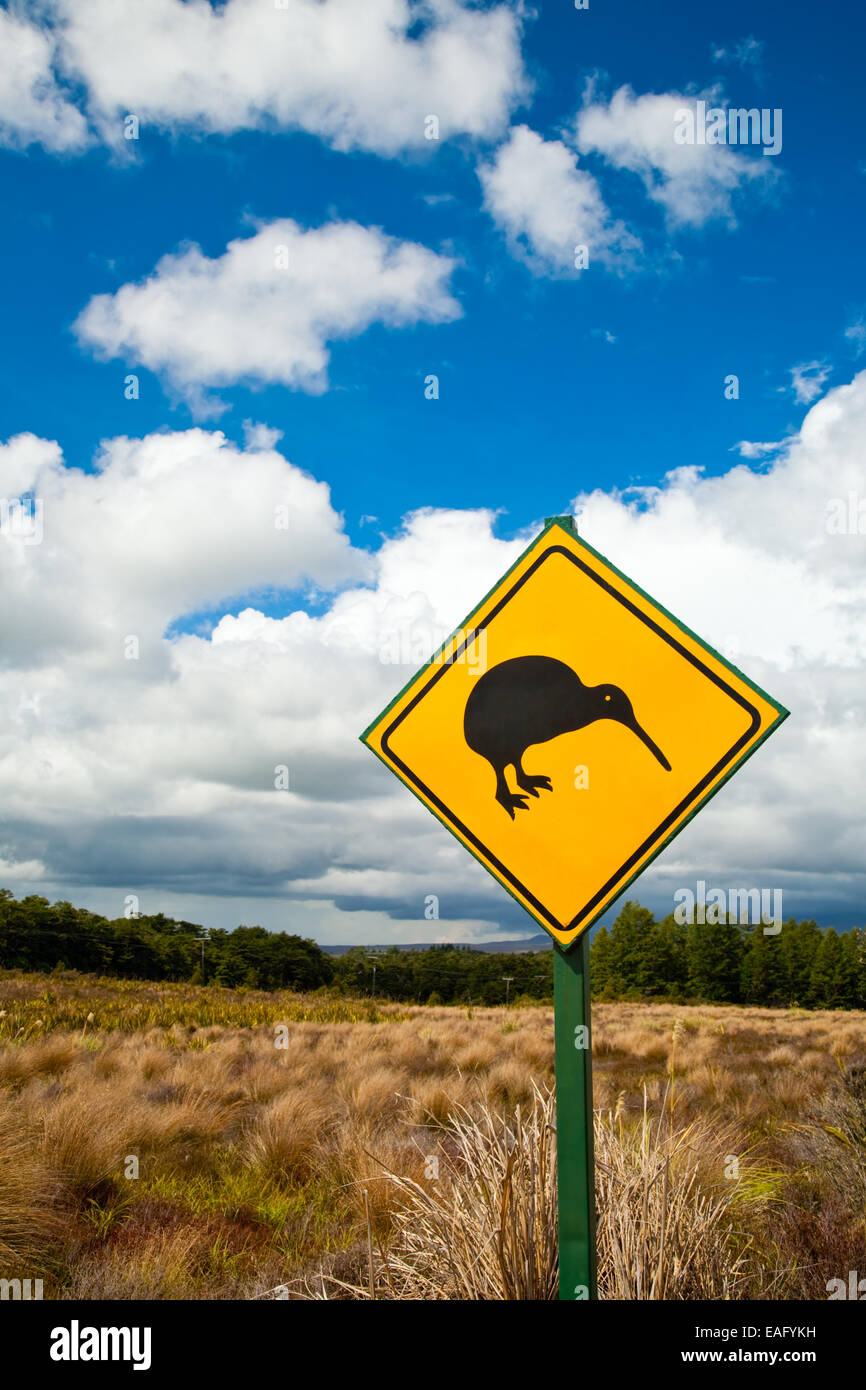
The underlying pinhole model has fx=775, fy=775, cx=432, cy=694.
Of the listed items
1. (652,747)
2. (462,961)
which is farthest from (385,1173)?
(462,961)

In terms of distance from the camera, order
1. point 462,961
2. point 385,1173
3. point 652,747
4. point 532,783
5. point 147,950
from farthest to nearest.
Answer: point 462,961 < point 147,950 < point 385,1173 < point 532,783 < point 652,747

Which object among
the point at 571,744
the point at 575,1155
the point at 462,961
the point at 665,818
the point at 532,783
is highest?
the point at 571,744

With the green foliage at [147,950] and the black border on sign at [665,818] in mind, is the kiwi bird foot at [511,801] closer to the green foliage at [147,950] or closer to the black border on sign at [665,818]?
the black border on sign at [665,818]

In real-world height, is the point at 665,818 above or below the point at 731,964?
above

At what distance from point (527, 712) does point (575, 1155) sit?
4.01 feet

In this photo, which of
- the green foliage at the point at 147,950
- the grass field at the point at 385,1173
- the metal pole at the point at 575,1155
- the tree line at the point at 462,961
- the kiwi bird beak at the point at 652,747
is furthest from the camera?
the tree line at the point at 462,961

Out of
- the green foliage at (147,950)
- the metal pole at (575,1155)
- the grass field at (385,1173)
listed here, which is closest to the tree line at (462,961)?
the green foliage at (147,950)

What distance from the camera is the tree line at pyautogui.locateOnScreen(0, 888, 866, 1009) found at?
52594mm

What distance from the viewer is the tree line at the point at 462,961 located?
173 ft

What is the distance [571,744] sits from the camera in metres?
2.27

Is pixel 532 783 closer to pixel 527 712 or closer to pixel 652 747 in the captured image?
pixel 527 712
